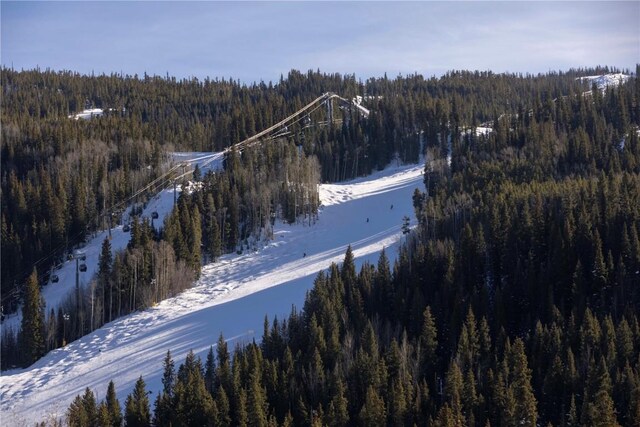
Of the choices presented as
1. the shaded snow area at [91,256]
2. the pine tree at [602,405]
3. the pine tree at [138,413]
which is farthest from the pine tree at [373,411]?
the shaded snow area at [91,256]

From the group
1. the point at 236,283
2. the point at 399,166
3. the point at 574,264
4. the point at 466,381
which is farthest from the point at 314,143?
the point at 466,381

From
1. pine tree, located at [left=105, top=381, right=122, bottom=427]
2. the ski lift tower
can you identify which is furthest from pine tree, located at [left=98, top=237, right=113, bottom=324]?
pine tree, located at [left=105, top=381, right=122, bottom=427]

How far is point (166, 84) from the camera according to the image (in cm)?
19350

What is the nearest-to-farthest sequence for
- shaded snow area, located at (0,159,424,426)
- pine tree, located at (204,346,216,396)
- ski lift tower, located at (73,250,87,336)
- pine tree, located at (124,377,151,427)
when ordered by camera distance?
pine tree, located at (124,377,151,427)
pine tree, located at (204,346,216,396)
shaded snow area, located at (0,159,424,426)
ski lift tower, located at (73,250,87,336)

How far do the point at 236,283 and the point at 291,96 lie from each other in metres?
105

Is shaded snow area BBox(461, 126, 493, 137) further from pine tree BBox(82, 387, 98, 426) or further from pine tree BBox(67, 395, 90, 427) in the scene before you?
pine tree BBox(67, 395, 90, 427)

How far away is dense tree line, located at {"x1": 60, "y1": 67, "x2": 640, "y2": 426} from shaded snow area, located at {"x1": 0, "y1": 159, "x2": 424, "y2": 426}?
4.50 m

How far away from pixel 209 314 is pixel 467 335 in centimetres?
2713

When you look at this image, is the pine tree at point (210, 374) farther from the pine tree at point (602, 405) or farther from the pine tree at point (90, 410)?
the pine tree at point (602, 405)

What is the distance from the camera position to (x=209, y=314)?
67.7 meters

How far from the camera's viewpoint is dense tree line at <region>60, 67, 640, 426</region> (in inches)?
1761

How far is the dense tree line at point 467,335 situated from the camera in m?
44.7

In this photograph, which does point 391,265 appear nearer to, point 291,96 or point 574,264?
point 574,264

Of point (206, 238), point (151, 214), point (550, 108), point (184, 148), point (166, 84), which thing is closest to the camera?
point (206, 238)
